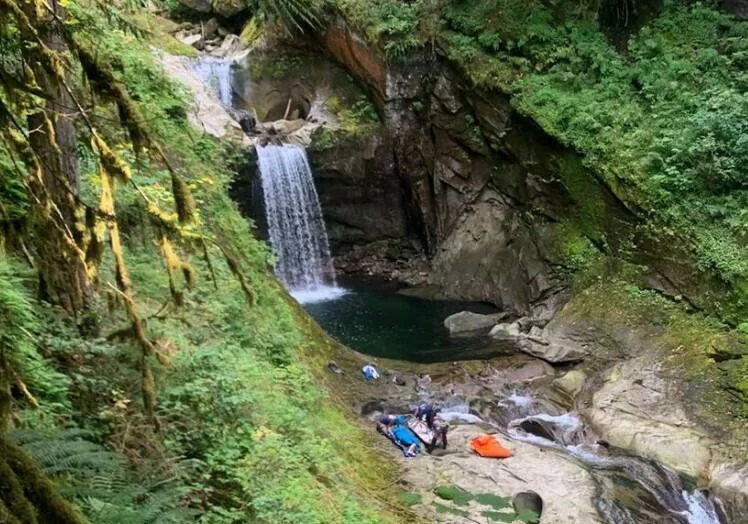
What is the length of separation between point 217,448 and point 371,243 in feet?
47.6

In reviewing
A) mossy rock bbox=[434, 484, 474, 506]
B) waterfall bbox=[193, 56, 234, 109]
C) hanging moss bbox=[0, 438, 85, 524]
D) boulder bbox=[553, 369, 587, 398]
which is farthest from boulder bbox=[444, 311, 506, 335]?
hanging moss bbox=[0, 438, 85, 524]

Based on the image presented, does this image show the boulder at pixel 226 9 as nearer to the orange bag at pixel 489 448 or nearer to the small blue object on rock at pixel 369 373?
the small blue object on rock at pixel 369 373

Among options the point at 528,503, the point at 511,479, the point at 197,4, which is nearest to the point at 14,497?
the point at 528,503

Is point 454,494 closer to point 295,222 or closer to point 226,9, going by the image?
point 295,222

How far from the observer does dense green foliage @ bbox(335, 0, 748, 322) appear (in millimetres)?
11797

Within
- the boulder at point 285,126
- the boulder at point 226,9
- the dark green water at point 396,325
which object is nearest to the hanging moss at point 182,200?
the dark green water at point 396,325

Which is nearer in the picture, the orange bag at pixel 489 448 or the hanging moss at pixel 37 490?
the hanging moss at pixel 37 490

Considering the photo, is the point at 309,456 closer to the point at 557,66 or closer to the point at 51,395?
the point at 51,395

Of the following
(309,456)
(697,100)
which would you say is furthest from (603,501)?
(697,100)

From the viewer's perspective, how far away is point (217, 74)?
718 inches

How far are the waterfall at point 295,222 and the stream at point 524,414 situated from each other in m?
1.28

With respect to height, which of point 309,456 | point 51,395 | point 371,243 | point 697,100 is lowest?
point 309,456

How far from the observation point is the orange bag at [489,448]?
321 inches

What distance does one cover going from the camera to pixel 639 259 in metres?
12.7
